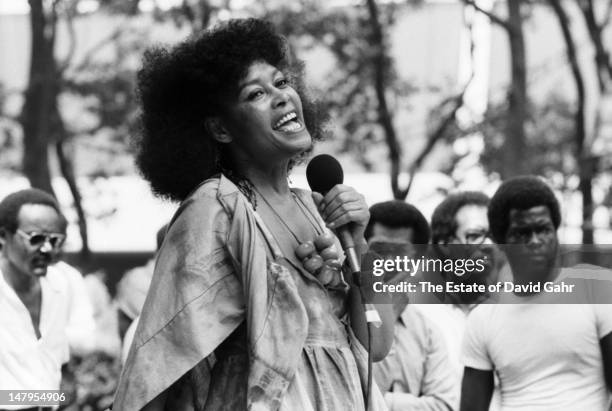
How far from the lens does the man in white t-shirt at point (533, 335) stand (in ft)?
16.6

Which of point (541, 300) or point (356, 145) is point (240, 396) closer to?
point (541, 300)

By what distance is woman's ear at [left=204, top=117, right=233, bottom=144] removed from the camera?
12.1ft

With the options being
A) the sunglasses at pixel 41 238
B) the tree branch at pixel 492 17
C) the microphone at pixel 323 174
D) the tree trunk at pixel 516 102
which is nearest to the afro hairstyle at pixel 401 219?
the sunglasses at pixel 41 238

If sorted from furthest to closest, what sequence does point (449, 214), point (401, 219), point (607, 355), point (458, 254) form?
point (449, 214) → point (458, 254) → point (401, 219) → point (607, 355)

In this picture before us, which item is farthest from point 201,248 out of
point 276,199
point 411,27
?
point 411,27

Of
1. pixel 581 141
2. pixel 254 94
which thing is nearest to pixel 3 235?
pixel 254 94

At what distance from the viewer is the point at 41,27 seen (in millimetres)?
14250

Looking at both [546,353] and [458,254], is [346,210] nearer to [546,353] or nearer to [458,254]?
[546,353]

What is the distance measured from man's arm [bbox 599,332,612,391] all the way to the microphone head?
1.72 m

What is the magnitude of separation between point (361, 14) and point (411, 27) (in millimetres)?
4514

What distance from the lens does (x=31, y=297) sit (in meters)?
6.87

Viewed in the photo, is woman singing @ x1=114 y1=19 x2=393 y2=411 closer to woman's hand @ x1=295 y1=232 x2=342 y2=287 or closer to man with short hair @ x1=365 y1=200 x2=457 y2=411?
woman's hand @ x1=295 y1=232 x2=342 y2=287

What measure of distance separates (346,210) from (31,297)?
3734 mm

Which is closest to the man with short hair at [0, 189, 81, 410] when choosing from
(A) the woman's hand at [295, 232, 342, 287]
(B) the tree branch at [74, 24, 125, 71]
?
(A) the woman's hand at [295, 232, 342, 287]
